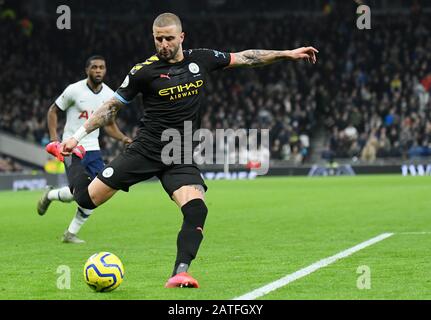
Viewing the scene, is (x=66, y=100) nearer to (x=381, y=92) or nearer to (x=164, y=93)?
(x=164, y=93)

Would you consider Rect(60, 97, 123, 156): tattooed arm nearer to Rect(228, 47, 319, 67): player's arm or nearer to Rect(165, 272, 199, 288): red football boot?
Rect(228, 47, 319, 67): player's arm

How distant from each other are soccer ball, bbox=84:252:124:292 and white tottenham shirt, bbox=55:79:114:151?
5371 mm

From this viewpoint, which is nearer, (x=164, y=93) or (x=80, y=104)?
(x=164, y=93)

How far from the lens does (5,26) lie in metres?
44.0

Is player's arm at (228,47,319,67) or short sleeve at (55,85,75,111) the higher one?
player's arm at (228,47,319,67)

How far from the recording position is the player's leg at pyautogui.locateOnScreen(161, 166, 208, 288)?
8.23 meters

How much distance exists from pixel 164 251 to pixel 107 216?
22.8 ft

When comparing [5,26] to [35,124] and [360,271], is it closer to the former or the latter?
[35,124]

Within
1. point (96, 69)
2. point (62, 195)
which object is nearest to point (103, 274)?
point (62, 195)

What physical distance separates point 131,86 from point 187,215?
1220 mm

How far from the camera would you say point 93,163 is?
43.8 ft

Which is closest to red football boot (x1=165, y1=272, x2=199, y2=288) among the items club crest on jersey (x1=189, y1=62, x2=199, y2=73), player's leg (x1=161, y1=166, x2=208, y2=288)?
player's leg (x1=161, y1=166, x2=208, y2=288)
